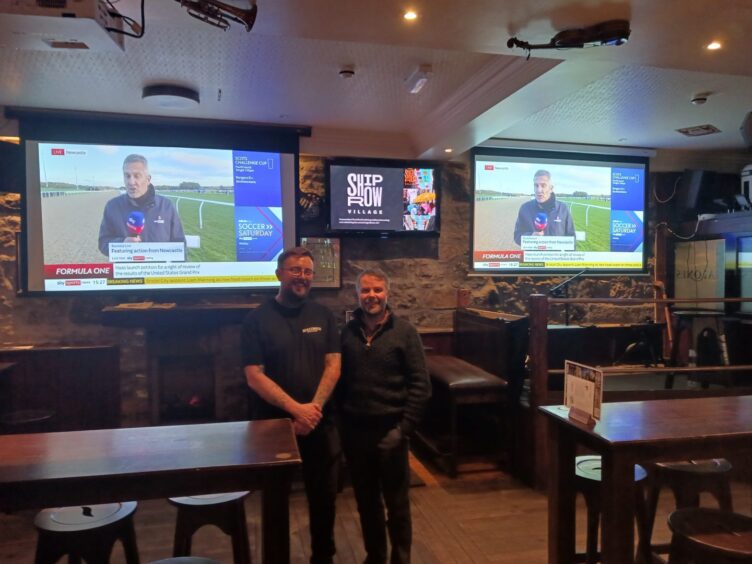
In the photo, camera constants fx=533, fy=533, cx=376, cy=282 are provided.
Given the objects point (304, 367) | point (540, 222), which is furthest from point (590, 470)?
point (540, 222)

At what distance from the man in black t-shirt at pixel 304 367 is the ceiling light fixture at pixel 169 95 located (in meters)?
1.81

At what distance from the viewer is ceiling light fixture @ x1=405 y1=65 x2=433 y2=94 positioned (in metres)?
3.22

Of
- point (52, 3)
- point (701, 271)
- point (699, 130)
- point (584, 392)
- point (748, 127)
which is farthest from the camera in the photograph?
point (701, 271)

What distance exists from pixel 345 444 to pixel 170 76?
8.42 ft

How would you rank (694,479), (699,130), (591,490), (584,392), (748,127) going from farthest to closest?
(699,130), (748,127), (694,479), (591,490), (584,392)

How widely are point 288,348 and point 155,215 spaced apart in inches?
99.4

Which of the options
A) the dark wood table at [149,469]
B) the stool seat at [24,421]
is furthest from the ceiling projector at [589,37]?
the stool seat at [24,421]

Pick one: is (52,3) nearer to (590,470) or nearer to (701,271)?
(590,470)

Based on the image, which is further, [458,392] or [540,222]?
[540,222]

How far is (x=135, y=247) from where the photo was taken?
171 inches

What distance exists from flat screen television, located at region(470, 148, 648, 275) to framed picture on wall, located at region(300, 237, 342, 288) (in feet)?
4.39

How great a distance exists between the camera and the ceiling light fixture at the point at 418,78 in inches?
127

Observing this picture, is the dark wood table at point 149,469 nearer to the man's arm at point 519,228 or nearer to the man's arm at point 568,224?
the man's arm at point 519,228

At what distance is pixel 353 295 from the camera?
4.83 m
